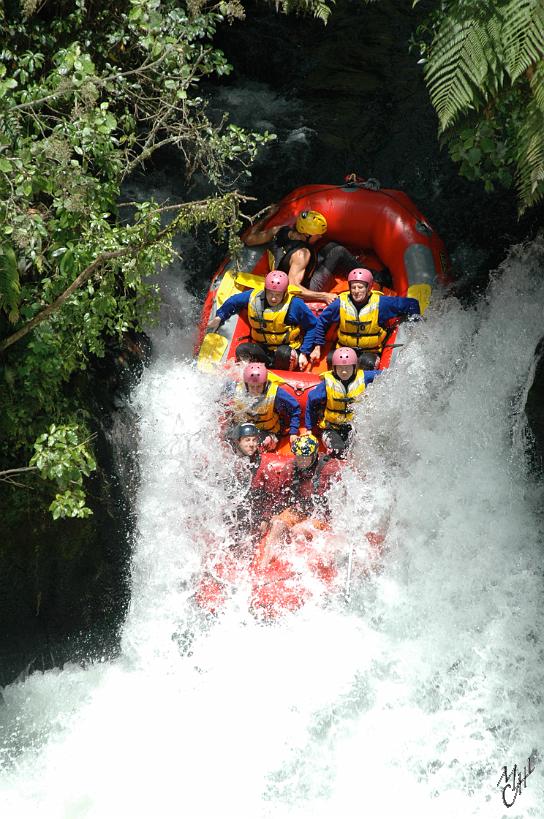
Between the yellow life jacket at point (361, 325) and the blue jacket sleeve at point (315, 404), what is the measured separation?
669 millimetres

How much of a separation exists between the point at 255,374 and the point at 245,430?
489mm

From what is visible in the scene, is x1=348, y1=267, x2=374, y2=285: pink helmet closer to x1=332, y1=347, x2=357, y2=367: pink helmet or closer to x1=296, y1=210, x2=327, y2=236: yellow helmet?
x1=332, y1=347, x2=357, y2=367: pink helmet

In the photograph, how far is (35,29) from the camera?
6969 mm

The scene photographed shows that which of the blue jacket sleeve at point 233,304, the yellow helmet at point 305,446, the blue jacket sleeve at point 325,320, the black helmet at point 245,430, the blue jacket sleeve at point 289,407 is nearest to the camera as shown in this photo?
the yellow helmet at point 305,446

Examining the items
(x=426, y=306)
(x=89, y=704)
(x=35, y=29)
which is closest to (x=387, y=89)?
(x=426, y=306)

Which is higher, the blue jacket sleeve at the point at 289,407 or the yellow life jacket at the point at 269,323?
the yellow life jacket at the point at 269,323

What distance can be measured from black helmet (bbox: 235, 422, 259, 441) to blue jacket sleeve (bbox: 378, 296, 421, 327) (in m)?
1.56

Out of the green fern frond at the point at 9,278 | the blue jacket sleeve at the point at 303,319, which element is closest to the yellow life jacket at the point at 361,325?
the blue jacket sleeve at the point at 303,319

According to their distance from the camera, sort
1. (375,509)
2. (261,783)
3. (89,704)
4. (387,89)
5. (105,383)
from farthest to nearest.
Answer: (387,89) < (105,383) < (375,509) < (89,704) < (261,783)

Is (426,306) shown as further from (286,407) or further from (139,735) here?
(139,735)

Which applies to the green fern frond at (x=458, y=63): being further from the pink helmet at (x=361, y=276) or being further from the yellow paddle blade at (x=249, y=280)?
the yellow paddle blade at (x=249, y=280)

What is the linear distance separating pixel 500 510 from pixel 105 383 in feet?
10.7

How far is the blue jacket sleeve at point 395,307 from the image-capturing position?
7.91m

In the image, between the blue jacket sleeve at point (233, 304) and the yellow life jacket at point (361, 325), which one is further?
the blue jacket sleeve at point (233, 304)
